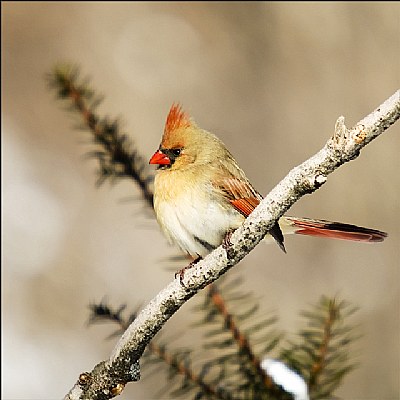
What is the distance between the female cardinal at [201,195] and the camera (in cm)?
162

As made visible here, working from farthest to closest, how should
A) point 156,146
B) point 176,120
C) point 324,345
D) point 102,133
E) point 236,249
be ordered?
point 156,146 → point 176,120 → point 102,133 → point 324,345 → point 236,249

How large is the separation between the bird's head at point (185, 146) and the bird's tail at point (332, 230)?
238 millimetres

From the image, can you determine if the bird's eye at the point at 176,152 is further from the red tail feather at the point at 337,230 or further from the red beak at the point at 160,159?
the red tail feather at the point at 337,230

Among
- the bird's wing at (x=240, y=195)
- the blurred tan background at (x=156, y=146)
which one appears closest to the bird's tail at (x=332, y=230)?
the bird's wing at (x=240, y=195)

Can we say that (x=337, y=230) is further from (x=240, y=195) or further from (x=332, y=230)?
(x=240, y=195)

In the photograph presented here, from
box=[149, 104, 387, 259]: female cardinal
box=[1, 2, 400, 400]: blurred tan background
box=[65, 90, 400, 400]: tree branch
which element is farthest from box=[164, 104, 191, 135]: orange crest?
box=[1, 2, 400, 400]: blurred tan background

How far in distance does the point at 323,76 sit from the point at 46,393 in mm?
2333

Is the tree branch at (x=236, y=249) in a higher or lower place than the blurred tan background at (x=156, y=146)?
lower

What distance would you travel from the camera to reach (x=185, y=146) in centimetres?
174

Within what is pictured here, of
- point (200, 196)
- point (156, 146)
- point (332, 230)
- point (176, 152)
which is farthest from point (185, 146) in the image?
point (156, 146)

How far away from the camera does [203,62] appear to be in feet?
15.3

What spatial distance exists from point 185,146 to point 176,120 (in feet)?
0.22

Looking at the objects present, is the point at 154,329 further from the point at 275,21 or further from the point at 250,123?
the point at 275,21

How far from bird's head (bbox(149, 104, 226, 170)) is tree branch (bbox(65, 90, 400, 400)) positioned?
2.05 feet
